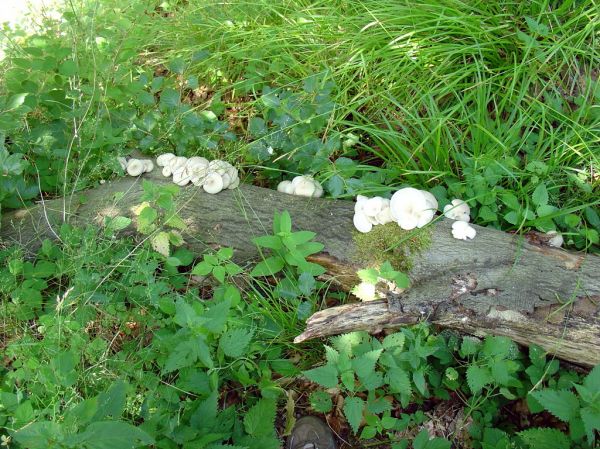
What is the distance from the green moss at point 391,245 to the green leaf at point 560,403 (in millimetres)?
807

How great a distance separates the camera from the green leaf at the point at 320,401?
2.51 m

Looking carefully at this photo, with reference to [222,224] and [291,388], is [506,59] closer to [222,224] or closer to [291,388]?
[222,224]

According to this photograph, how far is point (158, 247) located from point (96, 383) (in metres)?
0.76

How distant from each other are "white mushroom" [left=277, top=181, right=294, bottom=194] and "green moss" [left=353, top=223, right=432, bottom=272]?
1.85 ft

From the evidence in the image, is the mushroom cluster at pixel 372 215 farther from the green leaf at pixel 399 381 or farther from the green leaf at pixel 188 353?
the green leaf at pixel 188 353

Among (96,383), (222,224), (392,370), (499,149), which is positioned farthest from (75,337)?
(499,149)

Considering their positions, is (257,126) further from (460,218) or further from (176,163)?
(460,218)

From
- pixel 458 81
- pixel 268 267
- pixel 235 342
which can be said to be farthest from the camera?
pixel 458 81

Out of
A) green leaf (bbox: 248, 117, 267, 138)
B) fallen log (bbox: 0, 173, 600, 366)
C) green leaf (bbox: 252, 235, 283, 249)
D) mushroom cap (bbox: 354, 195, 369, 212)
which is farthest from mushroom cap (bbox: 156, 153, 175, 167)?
mushroom cap (bbox: 354, 195, 369, 212)

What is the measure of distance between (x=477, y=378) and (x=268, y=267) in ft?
3.67

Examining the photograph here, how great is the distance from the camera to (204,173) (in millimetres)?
3104

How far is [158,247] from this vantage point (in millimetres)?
2846

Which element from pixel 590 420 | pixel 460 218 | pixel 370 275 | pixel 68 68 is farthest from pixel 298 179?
pixel 590 420

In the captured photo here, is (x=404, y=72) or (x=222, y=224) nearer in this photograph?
(x=222, y=224)
